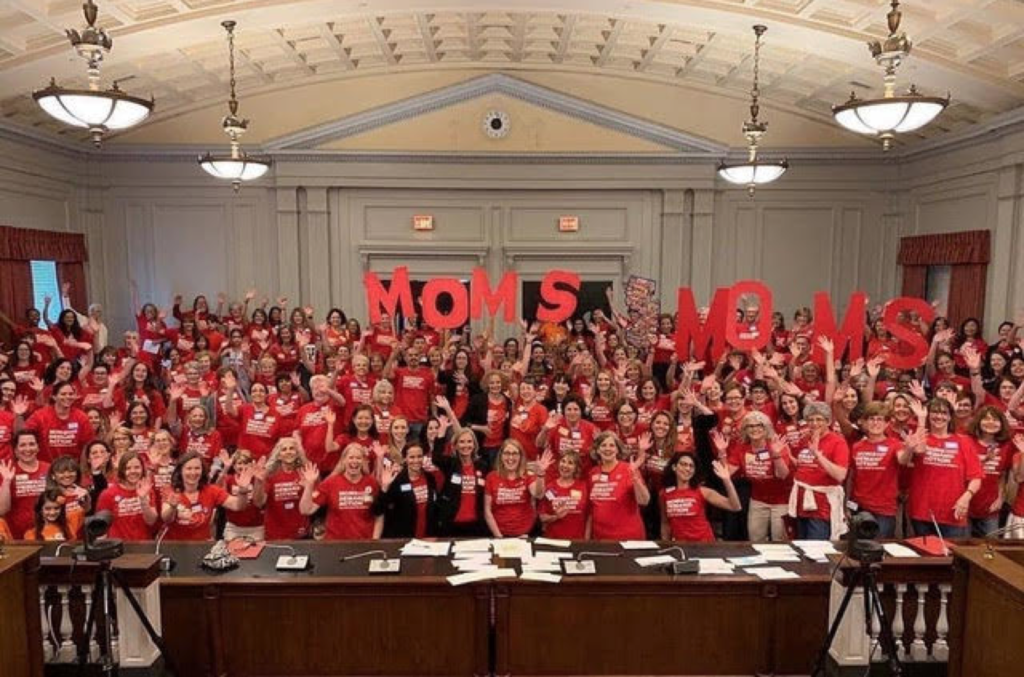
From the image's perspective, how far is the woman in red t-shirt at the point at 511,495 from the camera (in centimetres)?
534

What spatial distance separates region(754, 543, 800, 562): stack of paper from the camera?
4629 mm

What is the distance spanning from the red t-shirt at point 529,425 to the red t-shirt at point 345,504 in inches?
72.0

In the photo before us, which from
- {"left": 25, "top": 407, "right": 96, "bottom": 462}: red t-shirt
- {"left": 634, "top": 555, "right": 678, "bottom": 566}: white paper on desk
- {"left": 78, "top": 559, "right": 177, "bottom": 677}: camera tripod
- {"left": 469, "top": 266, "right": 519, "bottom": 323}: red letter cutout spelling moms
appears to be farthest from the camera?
{"left": 469, "top": 266, "right": 519, "bottom": 323}: red letter cutout spelling moms

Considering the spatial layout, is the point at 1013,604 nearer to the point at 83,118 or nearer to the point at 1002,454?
the point at 1002,454

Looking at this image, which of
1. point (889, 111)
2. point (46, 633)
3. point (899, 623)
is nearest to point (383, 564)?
point (46, 633)

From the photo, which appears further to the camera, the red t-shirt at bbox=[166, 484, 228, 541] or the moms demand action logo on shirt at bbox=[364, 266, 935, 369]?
the moms demand action logo on shirt at bbox=[364, 266, 935, 369]

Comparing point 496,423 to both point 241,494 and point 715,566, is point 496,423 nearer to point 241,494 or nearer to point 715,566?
point 241,494

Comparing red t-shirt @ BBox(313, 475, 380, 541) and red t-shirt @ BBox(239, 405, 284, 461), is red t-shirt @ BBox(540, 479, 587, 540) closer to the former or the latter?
red t-shirt @ BBox(313, 475, 380, 541)

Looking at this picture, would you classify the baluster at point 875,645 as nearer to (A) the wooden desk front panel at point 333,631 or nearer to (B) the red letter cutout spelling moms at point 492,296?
(A) the wooden desk front panel at point 333,631

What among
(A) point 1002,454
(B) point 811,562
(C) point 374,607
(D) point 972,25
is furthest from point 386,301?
(D) point 972,25

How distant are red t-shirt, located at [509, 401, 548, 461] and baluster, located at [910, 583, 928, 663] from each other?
131 inches

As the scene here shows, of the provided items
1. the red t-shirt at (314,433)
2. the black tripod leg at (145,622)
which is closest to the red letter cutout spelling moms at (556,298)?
the red t-shirt at (314,433)

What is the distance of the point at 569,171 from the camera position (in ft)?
40.3

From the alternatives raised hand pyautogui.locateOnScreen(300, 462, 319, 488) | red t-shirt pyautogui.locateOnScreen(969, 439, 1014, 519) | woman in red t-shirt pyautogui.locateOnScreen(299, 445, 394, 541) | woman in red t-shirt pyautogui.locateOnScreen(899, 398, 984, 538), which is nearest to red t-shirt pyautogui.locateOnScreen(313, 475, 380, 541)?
woman in red t-shirt pyautogui.locateOnScreen(299, 445, 394, 541)
